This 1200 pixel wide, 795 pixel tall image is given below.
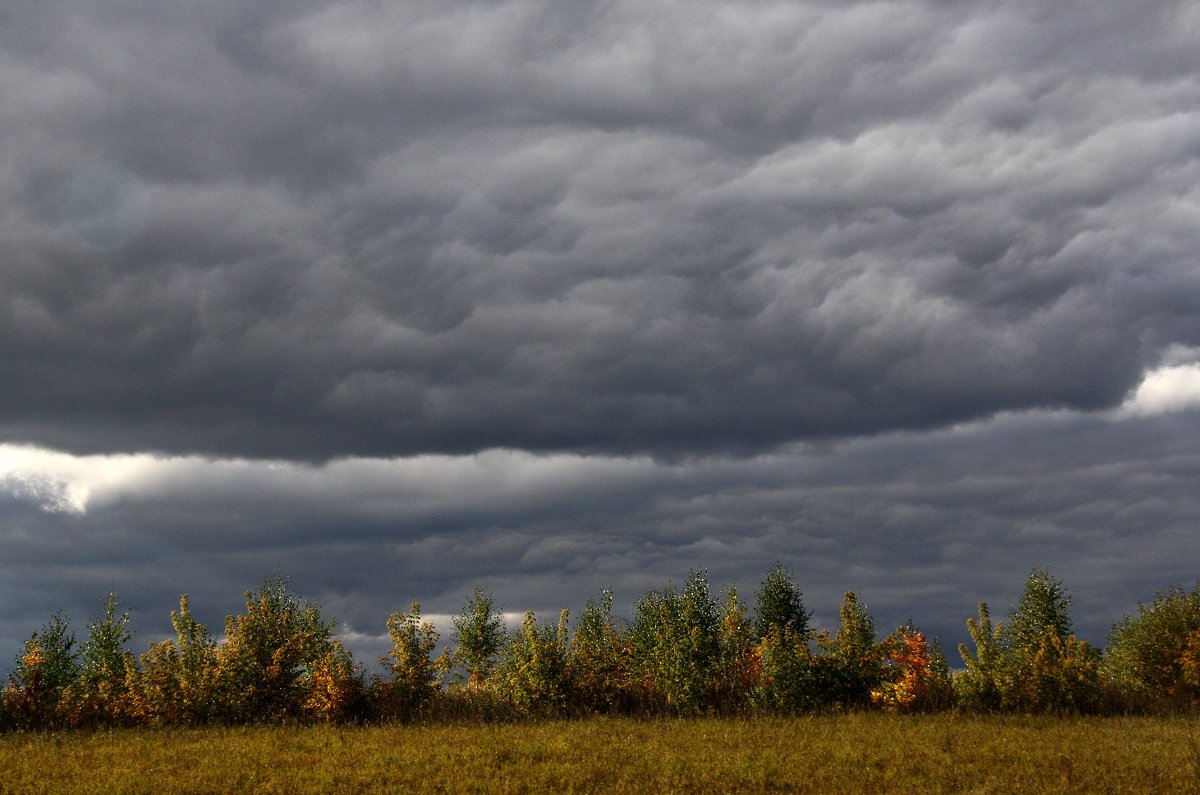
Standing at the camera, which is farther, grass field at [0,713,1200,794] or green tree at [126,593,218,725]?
green tree at [126,593,218,725]

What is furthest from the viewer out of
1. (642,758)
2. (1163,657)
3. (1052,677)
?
(1163,657)

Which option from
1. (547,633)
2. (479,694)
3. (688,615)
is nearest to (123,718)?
(479,694)

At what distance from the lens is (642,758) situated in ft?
79.5

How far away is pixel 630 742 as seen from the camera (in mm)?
26422

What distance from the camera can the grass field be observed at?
21703mm

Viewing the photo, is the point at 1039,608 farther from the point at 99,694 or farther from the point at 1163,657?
the point at 99,694

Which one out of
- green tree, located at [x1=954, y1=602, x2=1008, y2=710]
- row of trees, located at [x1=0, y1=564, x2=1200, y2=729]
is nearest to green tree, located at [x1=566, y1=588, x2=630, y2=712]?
row of trees, located at [x1=0, y1=564, x2=1200, y2=729]

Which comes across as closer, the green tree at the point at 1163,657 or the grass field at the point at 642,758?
the grass field at the point at 642,758

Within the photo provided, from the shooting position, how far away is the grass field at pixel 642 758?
71.2 ft

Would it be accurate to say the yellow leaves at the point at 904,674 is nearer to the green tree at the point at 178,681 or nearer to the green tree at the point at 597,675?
the green tree at the point at 597,675

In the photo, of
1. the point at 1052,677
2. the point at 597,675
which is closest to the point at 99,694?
the point at 597,675

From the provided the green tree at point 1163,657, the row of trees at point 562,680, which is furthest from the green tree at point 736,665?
the green tree at point 1163,657

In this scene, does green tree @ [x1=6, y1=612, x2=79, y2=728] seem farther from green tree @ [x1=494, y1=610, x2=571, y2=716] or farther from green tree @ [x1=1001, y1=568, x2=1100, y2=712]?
green tree @ [x1=1001, y1=568, x2=1100, y2=712]

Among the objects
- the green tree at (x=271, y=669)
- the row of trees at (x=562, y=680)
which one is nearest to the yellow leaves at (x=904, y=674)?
the row of trees at (x=562, y=680)
